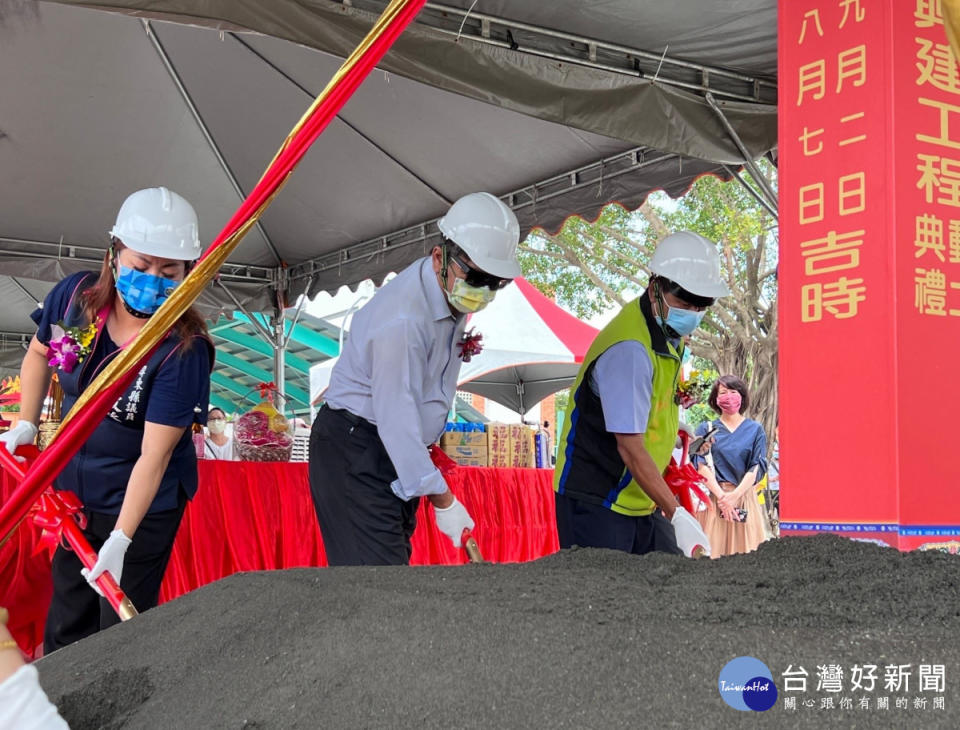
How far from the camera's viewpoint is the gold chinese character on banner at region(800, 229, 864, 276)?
2.19 meters

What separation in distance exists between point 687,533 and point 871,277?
87 centimetres

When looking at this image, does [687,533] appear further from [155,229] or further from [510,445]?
[510,445]

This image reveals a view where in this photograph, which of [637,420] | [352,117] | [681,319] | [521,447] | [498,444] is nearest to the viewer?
[637,420]

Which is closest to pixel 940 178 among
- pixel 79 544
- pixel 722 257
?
pixel 79 544

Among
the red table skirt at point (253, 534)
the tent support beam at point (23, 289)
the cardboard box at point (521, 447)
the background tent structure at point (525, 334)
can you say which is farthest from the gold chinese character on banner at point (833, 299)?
the tent support beam at point (23, 289)

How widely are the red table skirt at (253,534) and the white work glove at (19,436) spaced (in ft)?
2.55

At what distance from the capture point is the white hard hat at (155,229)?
2.02 m

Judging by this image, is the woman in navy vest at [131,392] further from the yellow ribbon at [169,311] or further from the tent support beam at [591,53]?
the tent support beam at [591,53]

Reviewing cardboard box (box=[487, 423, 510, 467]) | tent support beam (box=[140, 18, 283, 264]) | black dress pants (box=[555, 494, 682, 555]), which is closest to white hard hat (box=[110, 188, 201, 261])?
black dress pants (box=[555, 494, 682, 555])

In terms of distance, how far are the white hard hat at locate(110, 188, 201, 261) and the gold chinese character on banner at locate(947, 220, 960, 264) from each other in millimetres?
1862

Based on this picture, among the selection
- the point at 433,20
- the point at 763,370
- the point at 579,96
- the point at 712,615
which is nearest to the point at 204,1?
the point at 433,20

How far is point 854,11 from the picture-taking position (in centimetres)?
228

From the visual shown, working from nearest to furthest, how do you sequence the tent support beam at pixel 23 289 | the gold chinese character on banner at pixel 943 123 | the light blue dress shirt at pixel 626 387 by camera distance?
the gold chinese character on banner at pixel 943 123
the light blue dress shirt at pixel 626 387
the tent support beam at pixel 23 289

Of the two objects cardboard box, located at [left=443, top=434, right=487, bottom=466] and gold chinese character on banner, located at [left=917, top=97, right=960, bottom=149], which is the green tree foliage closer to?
cardboard box, located at [left=443, top=434, right=487, bottom=466]
